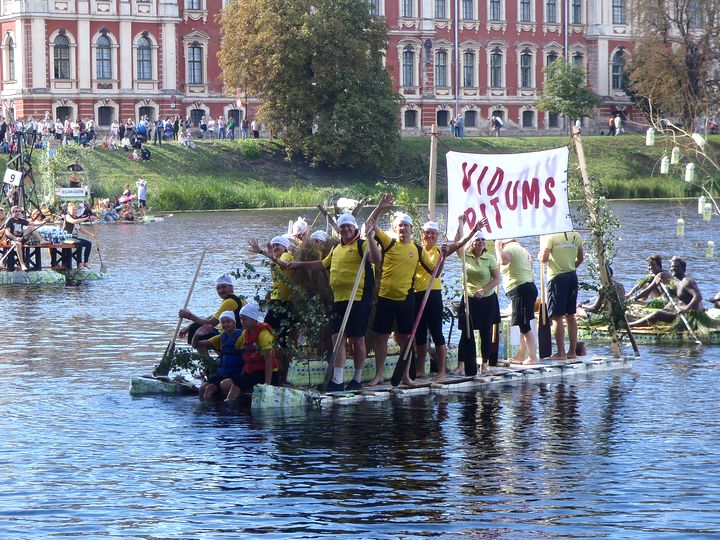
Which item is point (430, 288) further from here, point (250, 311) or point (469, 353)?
point (250, 311)

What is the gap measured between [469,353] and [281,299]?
7.65 feet

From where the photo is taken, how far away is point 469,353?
59.7 ft

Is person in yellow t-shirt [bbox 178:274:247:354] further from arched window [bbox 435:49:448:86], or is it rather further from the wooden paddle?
arched window [bbox 435:49:448:86]

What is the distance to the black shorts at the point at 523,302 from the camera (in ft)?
61.5

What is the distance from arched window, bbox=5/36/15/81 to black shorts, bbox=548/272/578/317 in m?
63.3

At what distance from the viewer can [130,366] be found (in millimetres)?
20344

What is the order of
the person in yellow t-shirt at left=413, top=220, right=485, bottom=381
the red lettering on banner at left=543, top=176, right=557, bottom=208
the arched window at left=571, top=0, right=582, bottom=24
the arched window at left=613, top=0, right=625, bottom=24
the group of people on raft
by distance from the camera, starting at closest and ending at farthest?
the group of people on raft
the person in yellow t-shirt at left=413, top=220, right=485, bottom=381
the red lettering on banner at left=543, top=176, right=557, bottom=208
the arched window at left=613, top=0, right=625, bottom=24
the arched window at left=571, top=0, right=582, bottom=24

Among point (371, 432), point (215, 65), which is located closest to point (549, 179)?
point (371, 432)

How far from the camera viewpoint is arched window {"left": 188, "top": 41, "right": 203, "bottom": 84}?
8379cm

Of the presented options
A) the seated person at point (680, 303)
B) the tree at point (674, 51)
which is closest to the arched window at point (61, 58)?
the tree at point (674, 51)

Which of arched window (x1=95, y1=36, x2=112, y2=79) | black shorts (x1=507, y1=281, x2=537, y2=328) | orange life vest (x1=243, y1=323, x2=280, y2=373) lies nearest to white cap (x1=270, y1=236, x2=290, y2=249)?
orange life vest (x1=243, y1=323, x2=280, y2=373)

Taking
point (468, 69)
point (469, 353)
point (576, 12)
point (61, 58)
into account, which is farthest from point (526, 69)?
point (469, 353)

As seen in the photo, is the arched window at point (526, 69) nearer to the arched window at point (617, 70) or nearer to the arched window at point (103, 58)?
the arched window at point (617, 70)

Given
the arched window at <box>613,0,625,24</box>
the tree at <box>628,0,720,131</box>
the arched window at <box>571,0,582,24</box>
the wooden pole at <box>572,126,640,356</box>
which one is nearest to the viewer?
the wooden pole at <box>572,126,640,356</box>
